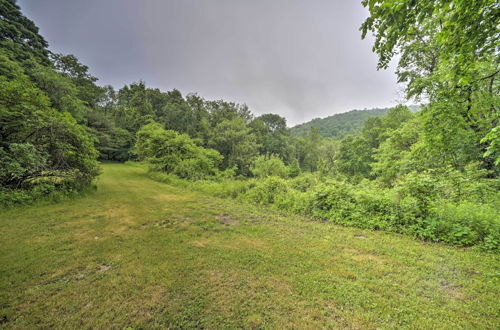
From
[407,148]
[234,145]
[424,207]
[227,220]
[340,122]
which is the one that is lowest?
[227,220]

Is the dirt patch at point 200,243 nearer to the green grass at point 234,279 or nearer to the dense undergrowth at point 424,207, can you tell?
the green grass at point 234,279

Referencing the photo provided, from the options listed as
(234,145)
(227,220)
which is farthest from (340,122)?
(227,220)

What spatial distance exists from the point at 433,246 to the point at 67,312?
22.0 feet

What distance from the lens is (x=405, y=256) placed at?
3.50 meters

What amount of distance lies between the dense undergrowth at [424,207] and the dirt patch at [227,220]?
7.43 ft

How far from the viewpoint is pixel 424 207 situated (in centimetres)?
459

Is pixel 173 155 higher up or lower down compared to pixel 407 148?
lower down

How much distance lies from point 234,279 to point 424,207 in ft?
17.6

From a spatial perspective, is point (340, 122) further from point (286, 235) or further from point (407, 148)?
point (286, 235)

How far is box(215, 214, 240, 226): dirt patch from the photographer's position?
5711 mm

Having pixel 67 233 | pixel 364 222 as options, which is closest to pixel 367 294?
pixel 364 222

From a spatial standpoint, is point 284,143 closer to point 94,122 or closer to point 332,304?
point 94,122

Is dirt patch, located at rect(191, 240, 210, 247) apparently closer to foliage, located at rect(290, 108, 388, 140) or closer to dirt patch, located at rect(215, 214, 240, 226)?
dirt patch, located at rect(215, 214, 240, 226)

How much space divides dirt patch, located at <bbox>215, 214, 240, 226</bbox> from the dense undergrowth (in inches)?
89.1
